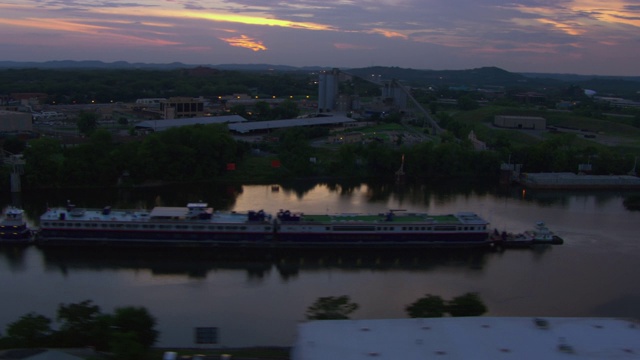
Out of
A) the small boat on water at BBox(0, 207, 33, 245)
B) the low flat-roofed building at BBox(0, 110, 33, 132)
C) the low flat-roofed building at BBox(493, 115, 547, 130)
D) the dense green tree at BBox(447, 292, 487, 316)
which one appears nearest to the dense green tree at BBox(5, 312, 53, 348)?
the dense green tree at BBox(447, 292, 487, 316)

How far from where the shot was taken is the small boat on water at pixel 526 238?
5.98 meters

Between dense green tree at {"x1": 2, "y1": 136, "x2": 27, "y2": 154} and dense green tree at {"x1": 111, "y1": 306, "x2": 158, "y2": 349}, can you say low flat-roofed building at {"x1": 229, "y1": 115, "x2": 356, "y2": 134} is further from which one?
dense green tree at {"x1": 111, "y1": 306, "x2": 158, "y2": 349}

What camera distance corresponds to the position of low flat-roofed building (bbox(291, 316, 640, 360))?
2.76 meters

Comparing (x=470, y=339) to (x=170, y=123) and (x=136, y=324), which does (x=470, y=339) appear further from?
(x=170, y=123)

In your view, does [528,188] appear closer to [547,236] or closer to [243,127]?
[547,236]

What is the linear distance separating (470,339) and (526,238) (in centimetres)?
341

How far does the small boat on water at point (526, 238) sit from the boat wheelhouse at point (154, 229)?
7.59 feet

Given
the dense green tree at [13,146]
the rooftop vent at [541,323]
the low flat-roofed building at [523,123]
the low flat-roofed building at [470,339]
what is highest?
the low flat-roofed building at [523,123]

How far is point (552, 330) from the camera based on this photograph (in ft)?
9.98

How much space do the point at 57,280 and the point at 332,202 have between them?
366 centimetres

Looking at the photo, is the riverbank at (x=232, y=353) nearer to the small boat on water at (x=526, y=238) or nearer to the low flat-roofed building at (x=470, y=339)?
the low flat-roofed building at (x=470, y=339)

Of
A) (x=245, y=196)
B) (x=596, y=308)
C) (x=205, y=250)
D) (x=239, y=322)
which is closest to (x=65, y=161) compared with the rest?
(x=245, y=196)

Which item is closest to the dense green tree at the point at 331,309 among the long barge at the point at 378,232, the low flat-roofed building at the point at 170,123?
the long barge at the point at 378,232

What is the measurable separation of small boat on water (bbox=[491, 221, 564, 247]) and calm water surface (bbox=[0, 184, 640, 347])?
4.3 inches
